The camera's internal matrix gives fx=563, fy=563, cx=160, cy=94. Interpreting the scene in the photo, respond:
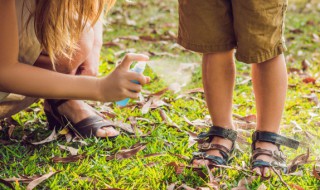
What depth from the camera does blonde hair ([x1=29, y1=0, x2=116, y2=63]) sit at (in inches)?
87.4

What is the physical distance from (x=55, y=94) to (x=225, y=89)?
91 cm

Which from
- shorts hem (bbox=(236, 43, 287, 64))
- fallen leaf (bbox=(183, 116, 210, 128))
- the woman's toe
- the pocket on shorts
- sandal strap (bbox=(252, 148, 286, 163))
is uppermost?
the pocket on shorts

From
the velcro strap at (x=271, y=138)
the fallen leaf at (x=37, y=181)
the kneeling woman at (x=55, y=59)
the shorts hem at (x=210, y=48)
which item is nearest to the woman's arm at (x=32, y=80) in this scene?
the kneeling woman at (x=55, y=59)

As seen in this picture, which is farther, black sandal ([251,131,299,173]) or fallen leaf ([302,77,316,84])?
fallen leaf ([302,77,316,84])

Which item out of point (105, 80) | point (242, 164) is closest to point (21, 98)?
point (105, 80)

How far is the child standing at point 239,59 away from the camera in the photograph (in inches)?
97.7

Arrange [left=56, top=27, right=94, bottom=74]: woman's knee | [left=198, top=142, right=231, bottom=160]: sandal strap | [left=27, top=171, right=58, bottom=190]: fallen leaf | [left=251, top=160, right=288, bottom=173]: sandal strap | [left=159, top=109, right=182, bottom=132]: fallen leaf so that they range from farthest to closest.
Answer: [left=159, top=109, right=182, bottom=132]: fallen leaf, [left=56, top=27, right=94, bottom=74]: woman's knee, [left=198, top=142, right=231, bottom=160]: sandal strap, [left=251, top=160, right=288, bottom=173]: sandal strap, [left=27, top=171, right=58, bottom=190]: fallen leaf

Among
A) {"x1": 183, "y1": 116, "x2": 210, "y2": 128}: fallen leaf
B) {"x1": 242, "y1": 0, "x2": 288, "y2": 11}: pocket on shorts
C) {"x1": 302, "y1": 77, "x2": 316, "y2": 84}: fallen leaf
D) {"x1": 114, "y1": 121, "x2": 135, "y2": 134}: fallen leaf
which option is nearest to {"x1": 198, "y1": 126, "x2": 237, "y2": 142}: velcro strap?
{"x1": 183, "y1": 116, "x2": 210, "y2": 128}: fallen leaf

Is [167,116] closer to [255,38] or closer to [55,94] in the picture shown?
[255,38]

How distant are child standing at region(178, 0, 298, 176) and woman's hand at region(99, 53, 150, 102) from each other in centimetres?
70

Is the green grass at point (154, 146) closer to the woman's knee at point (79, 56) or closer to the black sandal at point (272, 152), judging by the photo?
the black sandal at point (272, 152)

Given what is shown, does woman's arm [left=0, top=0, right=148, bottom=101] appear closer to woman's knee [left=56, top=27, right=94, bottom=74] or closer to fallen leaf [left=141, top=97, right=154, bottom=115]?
woman's knee [left=56, top=27, right=94, bottom=74]

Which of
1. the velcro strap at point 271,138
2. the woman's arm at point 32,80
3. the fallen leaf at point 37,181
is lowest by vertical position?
the fallen leaf at point 37,181

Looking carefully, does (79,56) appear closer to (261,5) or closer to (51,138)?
(51,138)
